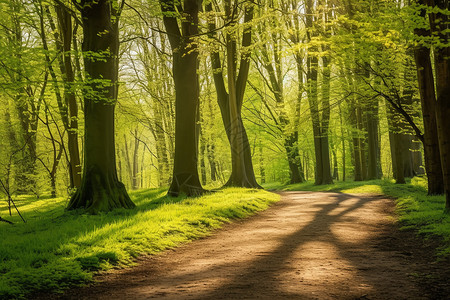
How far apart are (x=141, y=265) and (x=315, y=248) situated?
298 cm

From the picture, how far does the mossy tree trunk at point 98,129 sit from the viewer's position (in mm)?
11258

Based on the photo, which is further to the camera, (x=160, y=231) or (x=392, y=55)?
(x=392, y=55)

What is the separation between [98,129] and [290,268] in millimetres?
7779

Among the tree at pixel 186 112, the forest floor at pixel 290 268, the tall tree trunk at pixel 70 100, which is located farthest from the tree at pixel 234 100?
the forest floor at pixel 290 268

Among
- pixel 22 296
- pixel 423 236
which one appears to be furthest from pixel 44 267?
pixel 423 236

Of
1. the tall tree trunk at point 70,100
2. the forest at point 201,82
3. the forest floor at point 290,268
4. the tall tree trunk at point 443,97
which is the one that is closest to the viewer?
the forest floor at point 290,268

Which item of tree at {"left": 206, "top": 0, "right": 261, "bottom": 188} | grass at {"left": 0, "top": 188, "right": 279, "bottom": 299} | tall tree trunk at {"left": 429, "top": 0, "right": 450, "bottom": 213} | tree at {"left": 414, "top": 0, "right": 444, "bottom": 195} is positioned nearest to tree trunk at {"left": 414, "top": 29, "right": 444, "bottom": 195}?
tree at {"left": 414, "top": 0, "right": 444, "bottom": 195}

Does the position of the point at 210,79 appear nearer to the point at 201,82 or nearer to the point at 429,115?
the point at 201,82

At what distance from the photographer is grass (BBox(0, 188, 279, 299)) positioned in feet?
16.9

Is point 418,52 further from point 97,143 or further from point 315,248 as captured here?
point 97,143

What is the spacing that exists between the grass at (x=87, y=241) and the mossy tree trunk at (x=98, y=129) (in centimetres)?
73

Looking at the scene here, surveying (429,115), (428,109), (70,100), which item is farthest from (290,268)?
(70,100)

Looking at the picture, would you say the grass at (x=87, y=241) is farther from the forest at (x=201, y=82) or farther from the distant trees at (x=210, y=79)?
the distant trees at (x=210, y=79)

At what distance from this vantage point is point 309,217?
1124 cm
